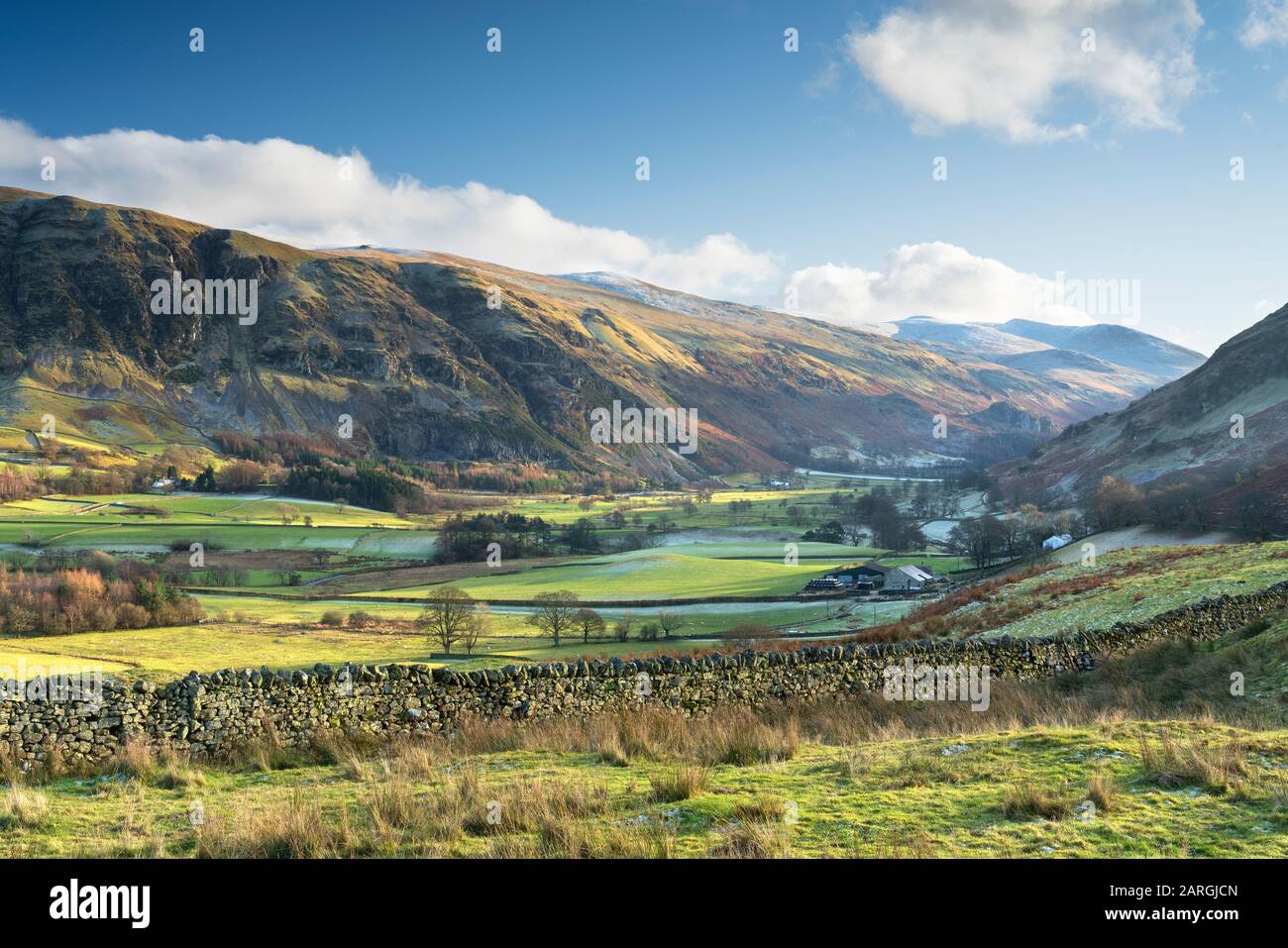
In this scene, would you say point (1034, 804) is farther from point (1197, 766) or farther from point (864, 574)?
point (864, 574)

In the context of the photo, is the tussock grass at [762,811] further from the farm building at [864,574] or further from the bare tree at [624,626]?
the farm building at [864,574]

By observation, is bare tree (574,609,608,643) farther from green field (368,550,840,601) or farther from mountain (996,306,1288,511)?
mountain (996,306,1288,511)

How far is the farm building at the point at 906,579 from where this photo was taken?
84562mm

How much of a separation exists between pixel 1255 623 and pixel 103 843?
24.5 m

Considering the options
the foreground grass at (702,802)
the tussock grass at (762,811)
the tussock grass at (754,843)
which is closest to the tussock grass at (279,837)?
the foreground grass at (702,802)

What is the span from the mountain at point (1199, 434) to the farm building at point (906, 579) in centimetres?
3356

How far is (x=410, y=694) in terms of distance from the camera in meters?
13.6

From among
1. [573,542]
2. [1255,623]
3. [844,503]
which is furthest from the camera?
[844,503]

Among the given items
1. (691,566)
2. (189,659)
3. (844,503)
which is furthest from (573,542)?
(189,659)

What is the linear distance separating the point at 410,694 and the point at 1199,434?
149147mm

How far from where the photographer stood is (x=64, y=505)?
461 feet

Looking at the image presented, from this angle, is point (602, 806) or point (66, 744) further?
point (66, 744)
